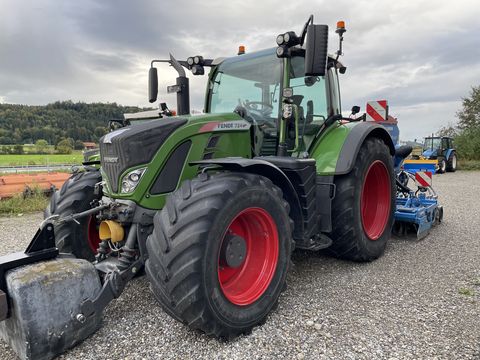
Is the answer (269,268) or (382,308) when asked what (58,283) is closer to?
(269,268)

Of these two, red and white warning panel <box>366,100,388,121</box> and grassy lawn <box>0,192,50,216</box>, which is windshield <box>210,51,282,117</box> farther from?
grassy lawn <box>0,192,50,216</box>

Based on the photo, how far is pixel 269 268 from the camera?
112 inches

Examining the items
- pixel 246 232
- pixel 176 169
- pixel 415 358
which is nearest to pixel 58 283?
pixel 176 169

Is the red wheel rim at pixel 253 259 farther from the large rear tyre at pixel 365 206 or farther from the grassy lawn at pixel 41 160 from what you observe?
the grassy lawn at pixel 41 160

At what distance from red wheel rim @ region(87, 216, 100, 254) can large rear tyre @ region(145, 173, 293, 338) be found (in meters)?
1.48

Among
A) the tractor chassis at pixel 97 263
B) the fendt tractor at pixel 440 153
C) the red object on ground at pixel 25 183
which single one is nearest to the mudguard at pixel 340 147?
the tractor chassis at pixel 97 263

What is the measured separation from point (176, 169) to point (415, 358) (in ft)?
6.86

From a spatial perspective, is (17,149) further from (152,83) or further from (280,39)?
(280,39)

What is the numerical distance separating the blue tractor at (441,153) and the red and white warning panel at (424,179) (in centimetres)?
1459

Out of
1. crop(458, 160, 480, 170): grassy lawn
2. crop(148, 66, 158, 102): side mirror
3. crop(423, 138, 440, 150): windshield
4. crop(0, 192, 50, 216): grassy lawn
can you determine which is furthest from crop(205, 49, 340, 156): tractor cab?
crop(458, 160, 480, 170): grassy lawn

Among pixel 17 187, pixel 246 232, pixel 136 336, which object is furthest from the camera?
pixel 17 187

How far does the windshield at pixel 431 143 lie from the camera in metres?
20.1

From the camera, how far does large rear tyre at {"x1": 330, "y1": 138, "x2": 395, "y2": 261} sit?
375 cm

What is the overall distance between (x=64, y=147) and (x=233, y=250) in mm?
32700
